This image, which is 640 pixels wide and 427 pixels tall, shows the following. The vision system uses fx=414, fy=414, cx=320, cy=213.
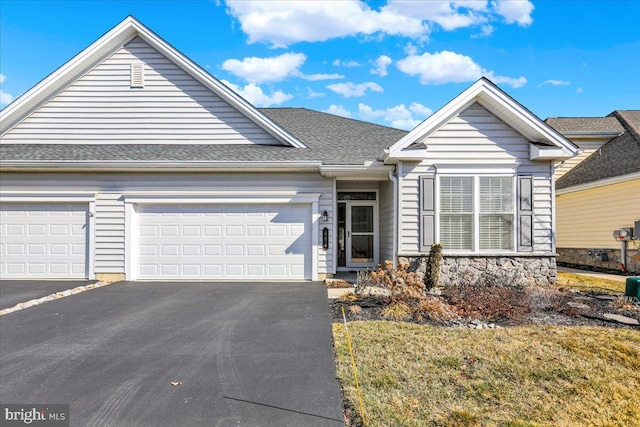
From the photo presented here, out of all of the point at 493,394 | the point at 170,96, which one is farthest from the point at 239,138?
the point at 493,394

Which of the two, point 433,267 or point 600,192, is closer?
point 433,267

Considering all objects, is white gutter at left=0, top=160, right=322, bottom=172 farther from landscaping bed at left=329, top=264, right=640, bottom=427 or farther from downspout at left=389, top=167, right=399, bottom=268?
landscaping bed at left=329, top=264, right=640, bottom=427

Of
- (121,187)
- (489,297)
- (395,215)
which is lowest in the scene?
(489,297)

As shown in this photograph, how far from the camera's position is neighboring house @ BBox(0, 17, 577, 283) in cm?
992

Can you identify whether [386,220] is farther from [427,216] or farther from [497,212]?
[497,212]

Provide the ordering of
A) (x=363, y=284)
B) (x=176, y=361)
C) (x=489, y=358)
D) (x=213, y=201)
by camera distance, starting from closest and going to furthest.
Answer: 1. (x=489, y=358)
2. (x=176, y=361)
3. (x=363, y=284)
4. (x=213, y=201)

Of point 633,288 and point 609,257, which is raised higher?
point 609,257

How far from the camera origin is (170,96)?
11953 millimetres

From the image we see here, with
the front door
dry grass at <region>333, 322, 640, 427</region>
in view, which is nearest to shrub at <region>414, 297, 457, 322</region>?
dry grass at <region>333, 322, 640, 427</region>

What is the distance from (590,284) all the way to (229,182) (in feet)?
31.5

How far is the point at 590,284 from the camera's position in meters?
10.4

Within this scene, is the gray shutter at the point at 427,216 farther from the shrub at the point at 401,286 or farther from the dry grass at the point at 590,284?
the dry grass at the point at 590,284

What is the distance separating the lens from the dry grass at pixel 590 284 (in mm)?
9656

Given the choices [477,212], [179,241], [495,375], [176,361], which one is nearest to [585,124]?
[477,212]
